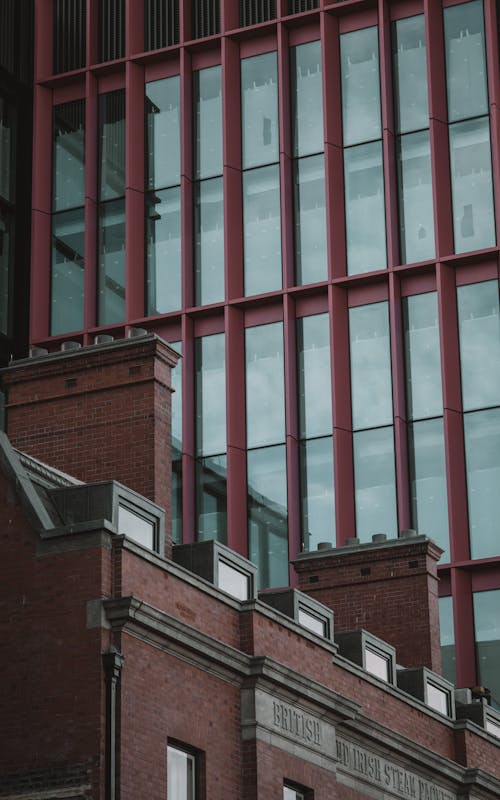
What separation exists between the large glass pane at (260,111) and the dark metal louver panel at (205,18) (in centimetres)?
177

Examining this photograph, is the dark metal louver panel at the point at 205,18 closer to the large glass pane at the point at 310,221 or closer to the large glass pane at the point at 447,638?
the large glass pane at the point at 310,221

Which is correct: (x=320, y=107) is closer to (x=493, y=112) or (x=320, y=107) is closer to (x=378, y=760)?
(x=493, y=112)

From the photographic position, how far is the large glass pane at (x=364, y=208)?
166 feet

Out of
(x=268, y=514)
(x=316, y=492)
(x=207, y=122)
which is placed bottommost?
(x=268, y=514)

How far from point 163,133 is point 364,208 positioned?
6.90 metres

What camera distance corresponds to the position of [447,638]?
45.9m

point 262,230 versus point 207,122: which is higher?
point 207,122

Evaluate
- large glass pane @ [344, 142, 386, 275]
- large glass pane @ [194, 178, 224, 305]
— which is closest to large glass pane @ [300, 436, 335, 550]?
large glass pane @ [344, 142, 386, 275]

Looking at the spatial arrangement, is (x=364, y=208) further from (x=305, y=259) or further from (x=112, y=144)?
(x=112, y=144)

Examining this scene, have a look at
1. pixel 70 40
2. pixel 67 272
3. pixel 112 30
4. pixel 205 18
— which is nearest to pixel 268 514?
pixel 67 272

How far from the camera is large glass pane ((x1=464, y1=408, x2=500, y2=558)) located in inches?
1834

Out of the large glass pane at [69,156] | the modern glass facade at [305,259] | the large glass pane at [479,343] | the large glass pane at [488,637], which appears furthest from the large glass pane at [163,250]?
→ the large glass pane at [488,637]

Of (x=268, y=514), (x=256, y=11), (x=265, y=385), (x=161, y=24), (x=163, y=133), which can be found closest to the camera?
(x=268, y=514)

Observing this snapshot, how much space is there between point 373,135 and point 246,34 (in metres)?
5.09
